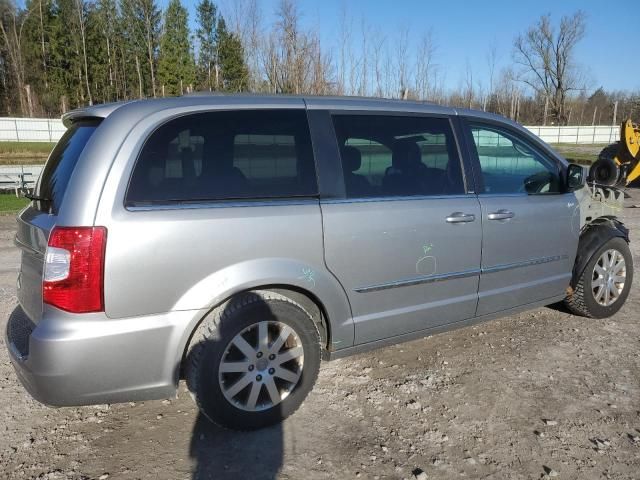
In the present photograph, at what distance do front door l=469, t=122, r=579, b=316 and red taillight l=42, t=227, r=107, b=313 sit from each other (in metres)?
2.49

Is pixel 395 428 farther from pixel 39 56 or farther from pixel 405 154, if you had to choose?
pixel 39 56

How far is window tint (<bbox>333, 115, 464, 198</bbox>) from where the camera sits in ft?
10.4

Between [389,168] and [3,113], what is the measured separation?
199 feet

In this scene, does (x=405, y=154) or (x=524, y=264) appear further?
(x=524, y=264)

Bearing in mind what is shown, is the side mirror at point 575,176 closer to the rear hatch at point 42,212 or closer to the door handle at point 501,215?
the door handle at point 501,215

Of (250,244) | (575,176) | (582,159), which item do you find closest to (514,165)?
(575,176)

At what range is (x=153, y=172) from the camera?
102 inches

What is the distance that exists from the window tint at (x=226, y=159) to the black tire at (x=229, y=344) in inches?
23.3

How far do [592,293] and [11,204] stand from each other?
1228 centimetres

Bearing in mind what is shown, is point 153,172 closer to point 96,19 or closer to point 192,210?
point 192,210

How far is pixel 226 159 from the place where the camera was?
278 centimetres

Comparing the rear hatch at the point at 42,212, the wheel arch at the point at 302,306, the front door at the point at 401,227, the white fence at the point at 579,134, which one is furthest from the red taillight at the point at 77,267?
the white fence at the point at 579,134

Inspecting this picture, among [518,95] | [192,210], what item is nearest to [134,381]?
[192,210]

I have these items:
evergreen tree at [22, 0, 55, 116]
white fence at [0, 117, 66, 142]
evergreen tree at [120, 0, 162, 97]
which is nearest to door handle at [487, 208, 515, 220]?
white fence at [0, 117, 66, 142]
